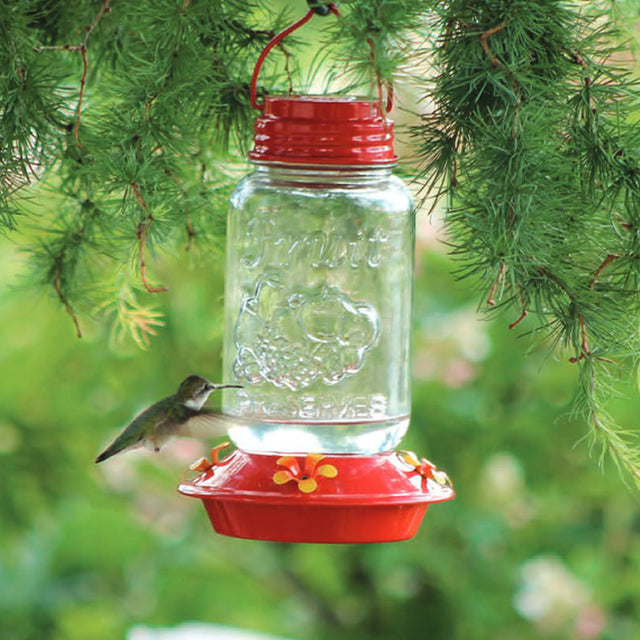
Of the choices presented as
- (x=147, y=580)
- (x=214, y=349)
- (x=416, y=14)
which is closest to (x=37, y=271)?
(x=416, y=14)

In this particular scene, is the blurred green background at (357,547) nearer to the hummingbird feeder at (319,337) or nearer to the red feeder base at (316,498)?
the hummingbird feeder at (319,337)

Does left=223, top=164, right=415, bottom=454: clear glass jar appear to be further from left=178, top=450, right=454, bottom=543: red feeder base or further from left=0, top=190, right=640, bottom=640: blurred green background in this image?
left=0, top=190, right=640, bottom=640: blurred green background

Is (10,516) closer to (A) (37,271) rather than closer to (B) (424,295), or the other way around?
(B) (424,295)

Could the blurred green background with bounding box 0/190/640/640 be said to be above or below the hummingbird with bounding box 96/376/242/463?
below

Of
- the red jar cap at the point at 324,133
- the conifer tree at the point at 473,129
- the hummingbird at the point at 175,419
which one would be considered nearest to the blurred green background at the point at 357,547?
the hummingbird at the point at 175,419

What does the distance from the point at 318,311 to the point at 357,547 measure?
1.72 meters

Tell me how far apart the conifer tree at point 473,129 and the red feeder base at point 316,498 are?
0.20 metres

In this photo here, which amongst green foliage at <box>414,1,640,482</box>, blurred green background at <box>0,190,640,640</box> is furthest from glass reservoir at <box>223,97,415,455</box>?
blurred green background at <box>0,190,640,640</box>

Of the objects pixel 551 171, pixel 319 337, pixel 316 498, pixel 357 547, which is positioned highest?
pixel 551 171

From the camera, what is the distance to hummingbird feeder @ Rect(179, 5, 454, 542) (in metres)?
1.10

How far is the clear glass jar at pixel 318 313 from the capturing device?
4.03 feet

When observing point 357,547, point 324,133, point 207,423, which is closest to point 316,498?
point 207,423

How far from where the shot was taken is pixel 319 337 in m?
1.25

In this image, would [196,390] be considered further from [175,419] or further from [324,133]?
[324,133]
